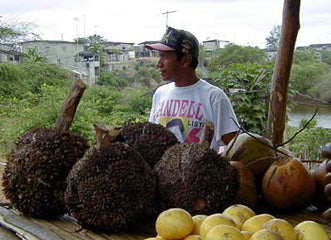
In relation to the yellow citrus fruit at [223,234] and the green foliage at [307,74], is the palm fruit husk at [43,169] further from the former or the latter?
the green foliage at [307,74]

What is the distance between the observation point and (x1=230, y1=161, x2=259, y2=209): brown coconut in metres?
1.49

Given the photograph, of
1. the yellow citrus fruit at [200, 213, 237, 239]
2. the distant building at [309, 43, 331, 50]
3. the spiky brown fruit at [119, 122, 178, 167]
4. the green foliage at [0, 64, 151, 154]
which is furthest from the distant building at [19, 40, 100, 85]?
the yellow citrus fruit at [200, 213, 237, 239]

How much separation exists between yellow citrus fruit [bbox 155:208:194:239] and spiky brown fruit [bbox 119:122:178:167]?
1.66ft

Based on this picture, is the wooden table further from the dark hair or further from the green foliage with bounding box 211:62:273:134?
the green foliage with bounding box 211:62:273:134

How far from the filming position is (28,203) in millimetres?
1485

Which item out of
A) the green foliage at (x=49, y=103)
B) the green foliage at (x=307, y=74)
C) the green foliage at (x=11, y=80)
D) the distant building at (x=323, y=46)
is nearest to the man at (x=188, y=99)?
the green foliage at (x=307, y=74)

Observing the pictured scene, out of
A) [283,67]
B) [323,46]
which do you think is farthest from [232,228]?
[323,46]

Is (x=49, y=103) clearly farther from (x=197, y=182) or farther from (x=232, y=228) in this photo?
(x=232, y=228)

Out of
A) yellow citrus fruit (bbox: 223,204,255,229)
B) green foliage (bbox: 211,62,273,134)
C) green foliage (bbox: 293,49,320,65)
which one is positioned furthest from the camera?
green foliage (bbox: 293,49,320,65)

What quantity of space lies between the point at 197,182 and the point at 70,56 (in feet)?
58.3

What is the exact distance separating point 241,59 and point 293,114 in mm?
3616

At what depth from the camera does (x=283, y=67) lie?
9.93 ft

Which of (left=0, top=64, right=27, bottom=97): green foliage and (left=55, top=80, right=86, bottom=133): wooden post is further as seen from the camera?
(left=0, top=64, right=27, bottom=97): green foliage

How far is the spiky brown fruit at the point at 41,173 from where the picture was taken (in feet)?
4.80
